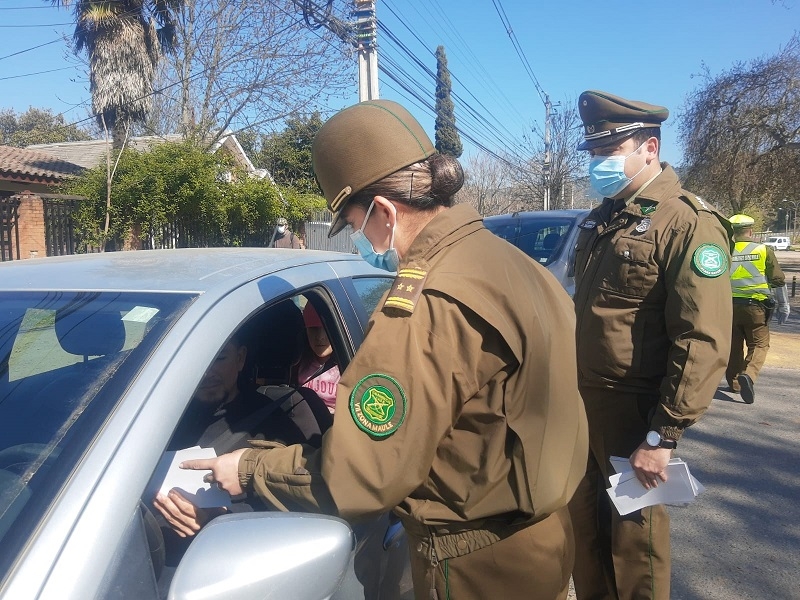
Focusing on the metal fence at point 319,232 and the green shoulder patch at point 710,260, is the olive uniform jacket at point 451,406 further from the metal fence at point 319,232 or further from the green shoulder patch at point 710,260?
the metal fence at point 319,232

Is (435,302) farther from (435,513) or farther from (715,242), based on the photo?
(715,242)

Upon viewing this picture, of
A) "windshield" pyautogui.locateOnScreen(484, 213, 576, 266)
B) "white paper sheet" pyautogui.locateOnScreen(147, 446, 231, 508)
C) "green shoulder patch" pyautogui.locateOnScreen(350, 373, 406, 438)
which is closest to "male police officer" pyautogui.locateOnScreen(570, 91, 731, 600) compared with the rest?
"green shoulder patch" pyautogui.locateOnScreen(350, 373, 406, 438)

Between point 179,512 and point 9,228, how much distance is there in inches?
415

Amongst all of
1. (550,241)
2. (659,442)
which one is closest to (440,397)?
(659,442)

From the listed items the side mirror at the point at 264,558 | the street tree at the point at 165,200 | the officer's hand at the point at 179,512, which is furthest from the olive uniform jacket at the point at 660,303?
→ the street tree at the point at 165,200

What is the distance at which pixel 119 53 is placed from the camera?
15.0 meters

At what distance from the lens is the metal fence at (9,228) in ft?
33.2

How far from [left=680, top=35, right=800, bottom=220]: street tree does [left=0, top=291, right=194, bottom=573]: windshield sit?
20026mm

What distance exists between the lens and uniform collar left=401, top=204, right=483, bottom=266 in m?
1.37

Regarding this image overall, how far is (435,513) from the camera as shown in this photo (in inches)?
54.9

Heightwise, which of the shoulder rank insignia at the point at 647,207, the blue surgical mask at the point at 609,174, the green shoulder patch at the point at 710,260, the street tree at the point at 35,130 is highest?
the street tree at the point at 35,130

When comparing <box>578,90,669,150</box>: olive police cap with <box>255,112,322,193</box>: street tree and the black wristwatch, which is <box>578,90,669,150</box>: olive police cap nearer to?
the black wristwatch

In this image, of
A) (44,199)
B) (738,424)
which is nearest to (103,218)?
(44,199)

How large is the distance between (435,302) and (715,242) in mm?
1426
